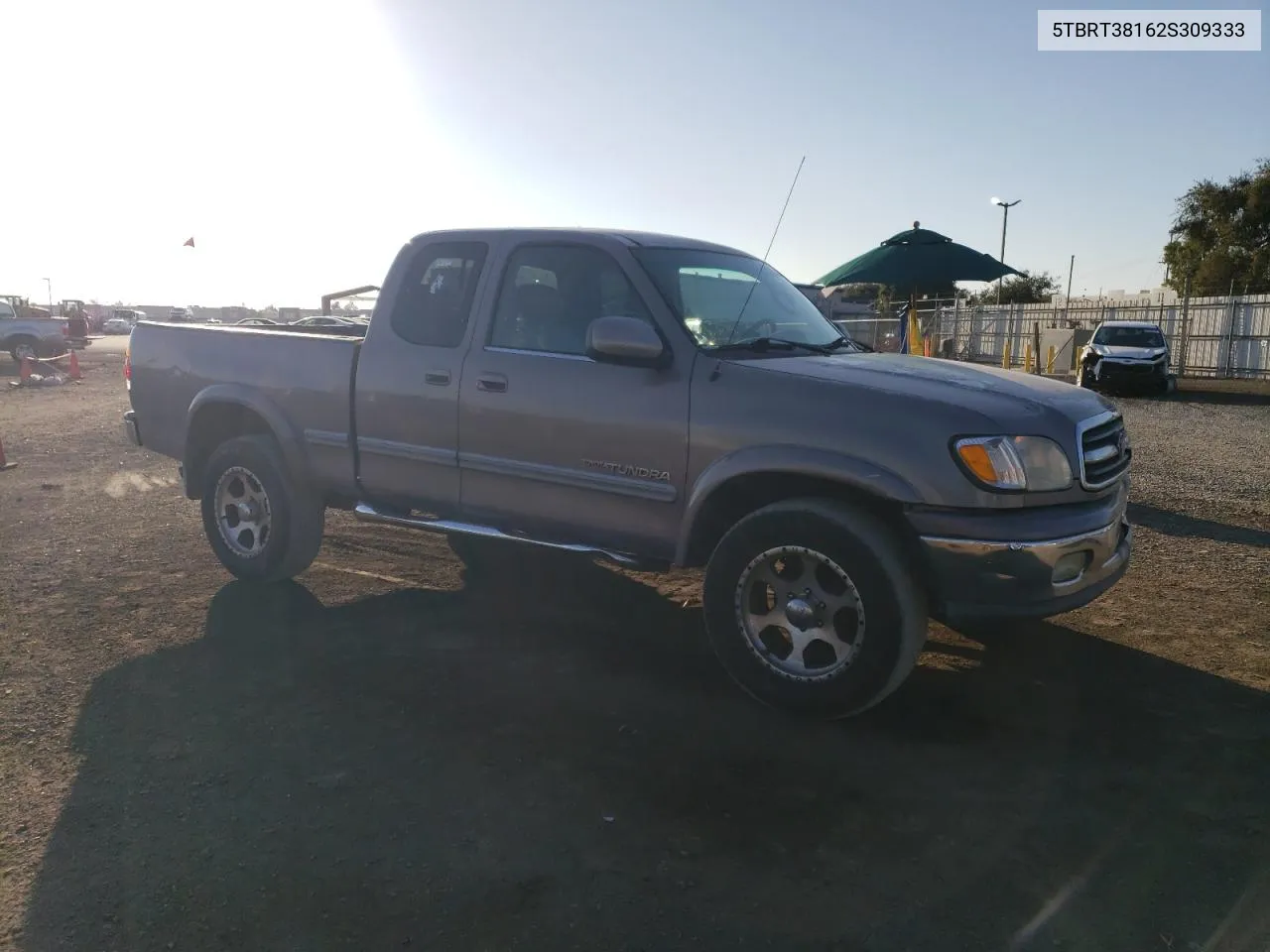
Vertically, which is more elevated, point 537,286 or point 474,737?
point 537,286

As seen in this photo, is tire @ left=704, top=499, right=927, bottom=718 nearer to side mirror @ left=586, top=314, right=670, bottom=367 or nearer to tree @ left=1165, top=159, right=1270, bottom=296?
side mirror @ left=586, top=314, right=670, bottom=367

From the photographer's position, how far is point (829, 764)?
363 cm

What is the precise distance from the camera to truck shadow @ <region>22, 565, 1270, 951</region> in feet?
8.90

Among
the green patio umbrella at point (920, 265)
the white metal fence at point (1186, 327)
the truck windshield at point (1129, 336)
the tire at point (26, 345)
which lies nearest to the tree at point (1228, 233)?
the white metal fence at point (1186, 327)

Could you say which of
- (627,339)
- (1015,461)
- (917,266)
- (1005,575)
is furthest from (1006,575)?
(917,266)

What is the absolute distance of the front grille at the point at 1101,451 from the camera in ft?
13.0

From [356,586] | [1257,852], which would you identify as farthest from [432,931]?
[356,586]

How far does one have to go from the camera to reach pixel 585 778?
3506 millimetres

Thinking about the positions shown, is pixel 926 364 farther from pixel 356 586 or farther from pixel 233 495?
pixel 233 495

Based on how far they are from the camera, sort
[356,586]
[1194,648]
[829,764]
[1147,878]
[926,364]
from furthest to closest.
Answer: [356,586]
[1194,648]
[926,364]
[829,764]
[1147,878]

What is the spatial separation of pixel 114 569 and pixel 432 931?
447cm

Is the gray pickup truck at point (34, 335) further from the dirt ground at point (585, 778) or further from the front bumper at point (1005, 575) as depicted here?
the front bumper at point (1005, 575)

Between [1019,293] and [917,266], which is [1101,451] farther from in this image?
[1019,293]

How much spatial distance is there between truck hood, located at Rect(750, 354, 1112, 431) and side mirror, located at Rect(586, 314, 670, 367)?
446 millimetres
